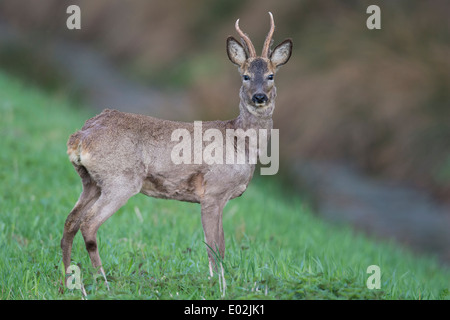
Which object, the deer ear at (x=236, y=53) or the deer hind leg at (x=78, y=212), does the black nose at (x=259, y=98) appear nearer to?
the deer ear at (x=236, y=53)

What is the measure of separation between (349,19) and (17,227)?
10948 millimetres

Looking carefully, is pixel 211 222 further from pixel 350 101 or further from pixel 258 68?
pixel 350 101

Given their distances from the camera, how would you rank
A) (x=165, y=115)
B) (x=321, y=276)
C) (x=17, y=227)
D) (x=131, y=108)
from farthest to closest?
(x=131, y=108) → (x=165, y=115) → (x=17, y=227) → (x=321, y=276)

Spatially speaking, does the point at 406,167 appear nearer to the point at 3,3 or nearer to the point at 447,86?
the point at 447,86

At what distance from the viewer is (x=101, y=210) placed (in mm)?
5160

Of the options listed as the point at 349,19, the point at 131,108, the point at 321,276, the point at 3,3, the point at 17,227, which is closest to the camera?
the point at 321,276

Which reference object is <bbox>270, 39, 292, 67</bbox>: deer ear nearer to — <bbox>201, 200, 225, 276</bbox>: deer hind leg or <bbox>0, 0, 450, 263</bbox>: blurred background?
<bbox>201, 200, 225, 276</bbox>: deer hind leg

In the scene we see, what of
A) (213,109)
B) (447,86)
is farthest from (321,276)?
(447,86)

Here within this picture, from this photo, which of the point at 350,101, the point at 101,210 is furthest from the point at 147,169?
the point at 350,101

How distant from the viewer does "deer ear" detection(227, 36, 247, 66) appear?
18.9 ft

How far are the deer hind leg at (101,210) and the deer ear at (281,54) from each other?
4.96ft

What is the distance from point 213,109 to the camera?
46.3 feet

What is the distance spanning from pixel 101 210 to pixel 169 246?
5.03 feet
